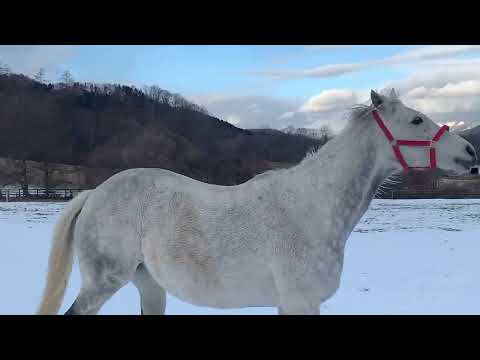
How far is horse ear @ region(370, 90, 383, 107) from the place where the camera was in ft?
8.82

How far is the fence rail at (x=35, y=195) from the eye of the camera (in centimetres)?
1320

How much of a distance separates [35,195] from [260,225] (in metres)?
13.0

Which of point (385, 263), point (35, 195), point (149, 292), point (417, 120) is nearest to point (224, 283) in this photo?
point (149, 292)

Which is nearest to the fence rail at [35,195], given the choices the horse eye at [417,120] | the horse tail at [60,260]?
the horse tail at [60,260]

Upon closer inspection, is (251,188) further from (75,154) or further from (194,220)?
(75,154)

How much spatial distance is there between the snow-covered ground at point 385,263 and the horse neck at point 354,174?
2.81m

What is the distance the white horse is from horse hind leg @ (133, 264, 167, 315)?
0.53 feet

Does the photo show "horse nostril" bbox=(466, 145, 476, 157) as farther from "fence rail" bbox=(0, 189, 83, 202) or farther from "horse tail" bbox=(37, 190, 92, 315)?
"fence rail" bbox=(0, 189, 83, 202)

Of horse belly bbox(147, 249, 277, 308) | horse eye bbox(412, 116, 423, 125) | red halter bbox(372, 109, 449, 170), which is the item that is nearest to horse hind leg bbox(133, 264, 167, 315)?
horse belly bbox(147, 249, 277, 308)

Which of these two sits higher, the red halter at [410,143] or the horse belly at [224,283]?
the red halter at [410,143]

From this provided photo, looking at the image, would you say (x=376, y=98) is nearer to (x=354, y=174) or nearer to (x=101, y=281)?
(x=354, y=174)

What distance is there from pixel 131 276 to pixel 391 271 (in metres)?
5.88

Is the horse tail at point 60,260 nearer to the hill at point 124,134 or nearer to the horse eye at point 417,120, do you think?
the horse eye at point 417,120

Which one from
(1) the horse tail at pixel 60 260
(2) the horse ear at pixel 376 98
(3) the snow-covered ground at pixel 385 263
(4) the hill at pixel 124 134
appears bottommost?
(3) the snow-covered ground at pixel 385 263
